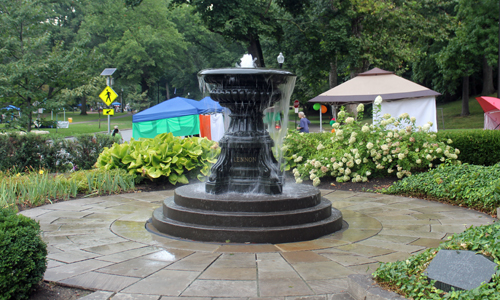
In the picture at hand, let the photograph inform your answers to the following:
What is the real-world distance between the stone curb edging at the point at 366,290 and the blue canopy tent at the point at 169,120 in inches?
648

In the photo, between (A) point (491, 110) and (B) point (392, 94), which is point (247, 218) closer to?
(B) point (392, 94)

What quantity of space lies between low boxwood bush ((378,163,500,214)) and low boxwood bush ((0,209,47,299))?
19.7 ft

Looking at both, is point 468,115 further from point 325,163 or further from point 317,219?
point 317,219

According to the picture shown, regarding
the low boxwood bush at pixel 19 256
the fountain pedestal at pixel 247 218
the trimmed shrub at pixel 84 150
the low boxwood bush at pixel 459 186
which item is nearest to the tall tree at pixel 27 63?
the trimmed shrub at pixel 84 150

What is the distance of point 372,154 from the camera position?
8805 mm

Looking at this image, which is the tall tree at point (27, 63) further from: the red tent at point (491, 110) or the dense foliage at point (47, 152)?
the red tent at point (491, 110)

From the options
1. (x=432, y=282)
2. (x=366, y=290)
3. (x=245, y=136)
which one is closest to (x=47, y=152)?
(x=245, y=136)

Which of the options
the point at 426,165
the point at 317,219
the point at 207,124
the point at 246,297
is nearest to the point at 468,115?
the point at 207,124

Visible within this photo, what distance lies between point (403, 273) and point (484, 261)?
562 mm

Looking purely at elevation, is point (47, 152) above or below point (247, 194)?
above

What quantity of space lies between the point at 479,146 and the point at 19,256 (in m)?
10.7

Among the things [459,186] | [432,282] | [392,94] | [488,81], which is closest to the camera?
[432,282]

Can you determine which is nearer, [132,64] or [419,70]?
[419,70]

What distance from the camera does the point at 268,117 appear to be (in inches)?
318
